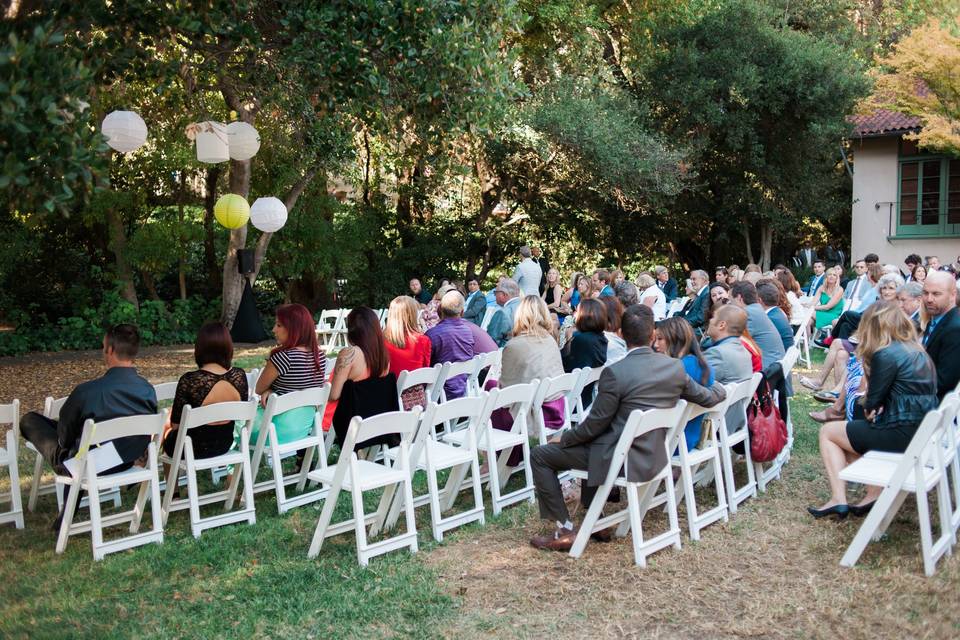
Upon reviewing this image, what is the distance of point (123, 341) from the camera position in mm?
5230

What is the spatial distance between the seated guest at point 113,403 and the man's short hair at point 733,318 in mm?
3779

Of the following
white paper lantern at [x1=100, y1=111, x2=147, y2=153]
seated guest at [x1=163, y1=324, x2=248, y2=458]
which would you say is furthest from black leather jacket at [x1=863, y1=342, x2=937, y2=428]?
white paper lantern at [x1=100, y1=111, x2=147, y2=153]

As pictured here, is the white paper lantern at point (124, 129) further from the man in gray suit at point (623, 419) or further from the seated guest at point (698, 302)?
the seated guest at point (698, 302)

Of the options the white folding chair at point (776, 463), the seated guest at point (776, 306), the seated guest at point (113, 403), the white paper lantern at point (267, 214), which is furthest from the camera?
the white paper lantern at point (267, 214)

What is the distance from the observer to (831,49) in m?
18.4

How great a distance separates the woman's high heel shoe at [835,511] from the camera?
511 centimetres

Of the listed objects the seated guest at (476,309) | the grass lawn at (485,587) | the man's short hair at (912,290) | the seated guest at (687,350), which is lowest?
the grass lawn at (485,587)

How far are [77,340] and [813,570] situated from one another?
15.8 m

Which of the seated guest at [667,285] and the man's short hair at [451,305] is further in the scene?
the seated guest at [667,285]

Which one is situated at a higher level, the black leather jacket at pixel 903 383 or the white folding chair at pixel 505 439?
the black leather jacket at pixel 903 383

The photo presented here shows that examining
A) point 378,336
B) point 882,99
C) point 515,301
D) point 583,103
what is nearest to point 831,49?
point 882,99

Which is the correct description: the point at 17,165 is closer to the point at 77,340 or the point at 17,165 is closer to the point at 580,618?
the point at 580,618

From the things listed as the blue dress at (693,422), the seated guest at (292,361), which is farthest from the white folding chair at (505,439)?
the seated guest at (292,361)

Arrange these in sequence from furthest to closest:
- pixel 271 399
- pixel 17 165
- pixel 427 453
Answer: pixel 271 399
pixel 427 453
pixel 17 165
